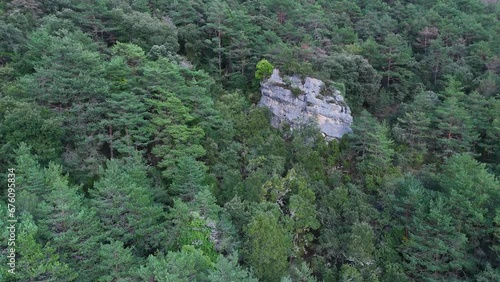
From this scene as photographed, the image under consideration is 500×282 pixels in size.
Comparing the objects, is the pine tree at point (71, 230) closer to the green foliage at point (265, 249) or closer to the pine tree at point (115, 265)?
the pine tree at point (115, 265)

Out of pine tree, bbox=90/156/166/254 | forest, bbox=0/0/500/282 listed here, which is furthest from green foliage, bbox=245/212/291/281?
pine tree, bbox=90/156/166/254

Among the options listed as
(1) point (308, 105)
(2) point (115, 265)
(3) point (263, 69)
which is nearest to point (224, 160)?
(1) point (308, 105)

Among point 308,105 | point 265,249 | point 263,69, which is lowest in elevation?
point 265,249

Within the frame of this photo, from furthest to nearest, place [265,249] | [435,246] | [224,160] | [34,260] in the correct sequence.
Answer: [224,160] < [435,246] < [265,249] < [34,260]

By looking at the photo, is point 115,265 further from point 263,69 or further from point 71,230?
point 263,69

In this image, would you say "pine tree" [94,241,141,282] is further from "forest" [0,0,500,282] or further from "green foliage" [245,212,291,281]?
"green foliage" [245,212,291,281]

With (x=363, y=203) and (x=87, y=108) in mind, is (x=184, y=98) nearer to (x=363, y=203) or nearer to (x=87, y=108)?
(x=87, y=108)

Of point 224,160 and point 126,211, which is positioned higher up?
point 126,211

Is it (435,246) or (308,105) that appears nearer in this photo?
(435,246)
